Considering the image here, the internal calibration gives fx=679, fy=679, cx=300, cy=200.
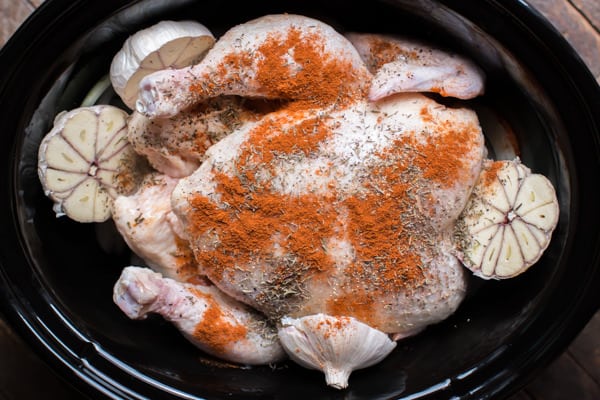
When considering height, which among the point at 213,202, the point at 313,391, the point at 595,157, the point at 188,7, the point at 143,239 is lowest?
the point at 313,391

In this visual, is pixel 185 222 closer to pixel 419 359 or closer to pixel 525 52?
pixel 419 359

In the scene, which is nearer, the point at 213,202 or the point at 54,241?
the point at 213,202

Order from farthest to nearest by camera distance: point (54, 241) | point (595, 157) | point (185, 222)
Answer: point (54, 241) < point (185, 222) < point (595, 157)

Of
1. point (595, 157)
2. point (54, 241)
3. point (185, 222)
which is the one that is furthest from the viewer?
point (54, 241)

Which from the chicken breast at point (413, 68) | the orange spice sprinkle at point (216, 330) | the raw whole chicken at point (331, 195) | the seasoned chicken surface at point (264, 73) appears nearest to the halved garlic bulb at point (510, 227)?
the raw whole chicken at point (331, 195)

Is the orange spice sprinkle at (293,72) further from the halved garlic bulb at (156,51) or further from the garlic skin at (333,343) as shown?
the garlic skin at (333,343)

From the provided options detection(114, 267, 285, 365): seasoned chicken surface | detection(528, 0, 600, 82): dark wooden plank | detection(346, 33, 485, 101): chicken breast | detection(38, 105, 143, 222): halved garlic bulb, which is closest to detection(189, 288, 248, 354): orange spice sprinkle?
detection(114, 267, 285, 365): seasoned chicken surface

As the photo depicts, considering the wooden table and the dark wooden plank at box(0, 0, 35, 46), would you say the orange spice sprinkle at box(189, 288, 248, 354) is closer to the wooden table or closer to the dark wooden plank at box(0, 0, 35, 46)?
the wooden table

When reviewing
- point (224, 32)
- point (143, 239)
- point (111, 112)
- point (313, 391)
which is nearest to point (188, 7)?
point (224, 32)
